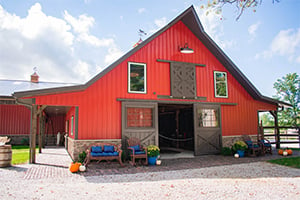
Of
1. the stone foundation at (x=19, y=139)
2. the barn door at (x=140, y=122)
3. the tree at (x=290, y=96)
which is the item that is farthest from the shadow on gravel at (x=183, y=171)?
the tree at (x=290, y=96)

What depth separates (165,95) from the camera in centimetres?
1015

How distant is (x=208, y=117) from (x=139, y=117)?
349cm

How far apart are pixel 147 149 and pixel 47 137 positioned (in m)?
12.1

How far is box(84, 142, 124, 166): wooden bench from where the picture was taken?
781 centimetres

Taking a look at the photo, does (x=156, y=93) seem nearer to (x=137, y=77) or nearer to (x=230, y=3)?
(x=137, y=77)

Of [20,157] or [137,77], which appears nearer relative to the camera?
[137,77]

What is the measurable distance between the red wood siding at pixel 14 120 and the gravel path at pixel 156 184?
1021 cm

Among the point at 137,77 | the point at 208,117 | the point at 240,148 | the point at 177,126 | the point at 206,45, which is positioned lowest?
the point at 240,148

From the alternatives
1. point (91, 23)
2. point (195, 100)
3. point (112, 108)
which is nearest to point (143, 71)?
point (112, 108)

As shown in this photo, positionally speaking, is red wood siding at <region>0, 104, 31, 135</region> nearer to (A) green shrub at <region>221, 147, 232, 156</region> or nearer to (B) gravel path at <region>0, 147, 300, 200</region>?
(B) gravel path at <region>0, 147, 300, 200</region>

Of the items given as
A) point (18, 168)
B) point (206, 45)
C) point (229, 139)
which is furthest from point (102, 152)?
point (206, 45)

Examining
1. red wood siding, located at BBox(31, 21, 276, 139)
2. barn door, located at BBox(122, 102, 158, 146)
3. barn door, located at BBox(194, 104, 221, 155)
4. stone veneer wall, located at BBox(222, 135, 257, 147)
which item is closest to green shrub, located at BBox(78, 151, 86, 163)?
red wood siding, located at BBox(31, 21, 276, 139)

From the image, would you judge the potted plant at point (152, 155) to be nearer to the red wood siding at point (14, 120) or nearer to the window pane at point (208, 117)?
the window pane at point (208, 117)

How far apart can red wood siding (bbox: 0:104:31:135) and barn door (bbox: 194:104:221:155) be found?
12526mm
